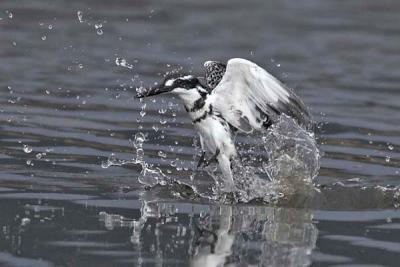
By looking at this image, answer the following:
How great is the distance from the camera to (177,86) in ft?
35.4

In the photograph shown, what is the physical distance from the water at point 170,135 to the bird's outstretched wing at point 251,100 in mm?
655

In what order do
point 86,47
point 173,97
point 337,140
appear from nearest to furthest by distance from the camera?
point 337,140, point 173,97, point 86,47

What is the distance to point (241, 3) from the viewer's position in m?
22.5

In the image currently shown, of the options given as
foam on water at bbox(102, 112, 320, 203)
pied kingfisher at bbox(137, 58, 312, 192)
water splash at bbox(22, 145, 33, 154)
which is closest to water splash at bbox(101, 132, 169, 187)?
foam on water at bbox(102, 112, 320, 203)

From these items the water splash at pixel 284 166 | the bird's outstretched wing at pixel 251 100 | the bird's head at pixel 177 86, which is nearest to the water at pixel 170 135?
the water splash at pixel 284 166

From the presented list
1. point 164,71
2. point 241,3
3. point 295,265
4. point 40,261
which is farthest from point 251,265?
point 241,3

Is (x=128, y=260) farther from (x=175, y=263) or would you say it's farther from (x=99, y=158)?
(x=99, y=158)

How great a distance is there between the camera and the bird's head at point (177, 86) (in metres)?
10.8

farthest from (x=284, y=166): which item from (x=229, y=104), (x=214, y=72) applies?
(x=214, y=72)

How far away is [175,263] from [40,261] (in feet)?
2.76

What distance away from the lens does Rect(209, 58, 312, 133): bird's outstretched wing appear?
10977 millimetres

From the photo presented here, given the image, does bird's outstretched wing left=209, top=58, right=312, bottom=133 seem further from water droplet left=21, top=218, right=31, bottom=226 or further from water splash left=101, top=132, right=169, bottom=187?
water droplet left=21, top=218, right=31, bottom=226

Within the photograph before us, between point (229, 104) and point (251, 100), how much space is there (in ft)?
0.60

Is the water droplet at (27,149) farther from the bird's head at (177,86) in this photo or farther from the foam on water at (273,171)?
the bird's head at (177,86)
